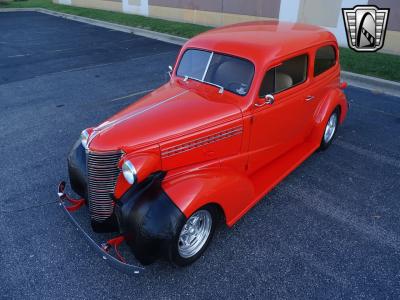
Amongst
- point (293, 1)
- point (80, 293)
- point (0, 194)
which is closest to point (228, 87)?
point (80, 293)

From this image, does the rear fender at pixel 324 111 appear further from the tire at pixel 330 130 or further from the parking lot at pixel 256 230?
the parking lot at pixel 256 230

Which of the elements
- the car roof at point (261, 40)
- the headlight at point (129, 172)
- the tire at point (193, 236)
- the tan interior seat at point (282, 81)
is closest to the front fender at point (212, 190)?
the tire at point (193, 236)

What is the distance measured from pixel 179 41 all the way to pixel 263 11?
12.4 feet

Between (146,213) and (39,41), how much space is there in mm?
14864

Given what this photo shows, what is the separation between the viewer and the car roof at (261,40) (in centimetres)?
409

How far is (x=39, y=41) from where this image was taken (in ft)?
49.0

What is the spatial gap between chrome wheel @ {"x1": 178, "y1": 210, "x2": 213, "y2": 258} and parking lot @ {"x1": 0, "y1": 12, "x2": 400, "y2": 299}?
19cm

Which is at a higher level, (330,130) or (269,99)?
(269,99)

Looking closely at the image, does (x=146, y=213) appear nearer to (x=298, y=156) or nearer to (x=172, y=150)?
(x=172, y=150)

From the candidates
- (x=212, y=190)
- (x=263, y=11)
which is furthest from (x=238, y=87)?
(x=263, y=11)

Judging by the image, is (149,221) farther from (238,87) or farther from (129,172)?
(238,87)

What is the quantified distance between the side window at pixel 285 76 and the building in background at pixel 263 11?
786 cm

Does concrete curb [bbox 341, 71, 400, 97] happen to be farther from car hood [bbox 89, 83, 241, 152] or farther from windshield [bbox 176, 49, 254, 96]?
car hood [bbox 89, 83, 241, 152]

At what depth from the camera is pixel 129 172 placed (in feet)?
10.3
